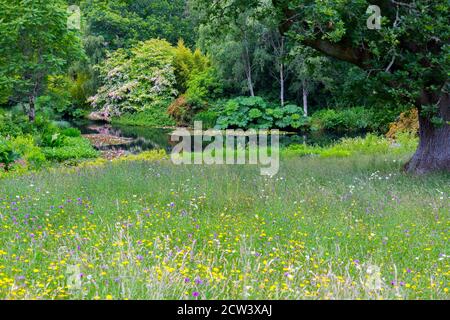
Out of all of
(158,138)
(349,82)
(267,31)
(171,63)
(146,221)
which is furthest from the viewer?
(171,63)

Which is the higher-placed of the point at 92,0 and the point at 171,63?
the point at 92,0

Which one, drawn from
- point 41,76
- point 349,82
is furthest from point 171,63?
point 349,82

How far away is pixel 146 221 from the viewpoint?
17.7 feet

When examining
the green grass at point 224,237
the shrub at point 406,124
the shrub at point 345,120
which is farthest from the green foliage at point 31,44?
the shrub at point 345,120

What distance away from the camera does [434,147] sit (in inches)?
372

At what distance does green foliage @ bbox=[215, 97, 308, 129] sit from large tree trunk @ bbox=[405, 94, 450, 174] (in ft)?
72.1

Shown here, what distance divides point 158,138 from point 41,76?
8439 mm

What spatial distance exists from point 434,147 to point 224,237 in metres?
5.98

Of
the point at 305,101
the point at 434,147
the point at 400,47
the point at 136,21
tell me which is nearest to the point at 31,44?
the point at 400,47

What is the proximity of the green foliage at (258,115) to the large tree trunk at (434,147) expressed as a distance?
22.0 metres

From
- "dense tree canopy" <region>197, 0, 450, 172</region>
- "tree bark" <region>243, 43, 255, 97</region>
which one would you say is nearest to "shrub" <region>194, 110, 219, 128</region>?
"tree bark" <region>243, 43, 255, 97</region>

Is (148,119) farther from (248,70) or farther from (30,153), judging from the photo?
(30,153)

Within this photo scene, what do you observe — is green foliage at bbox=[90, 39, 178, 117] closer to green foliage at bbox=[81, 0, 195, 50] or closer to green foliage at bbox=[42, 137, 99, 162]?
green foliage at bbox=[81, 0, 195, 50]
